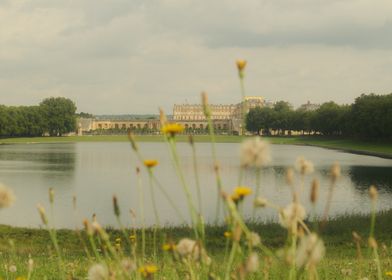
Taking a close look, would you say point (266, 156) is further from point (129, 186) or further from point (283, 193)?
point (129, 186)

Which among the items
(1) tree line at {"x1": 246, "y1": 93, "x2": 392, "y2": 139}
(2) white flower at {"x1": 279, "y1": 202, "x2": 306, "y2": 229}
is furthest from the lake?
(1) tree line at {"x1": 246, "y1": 93, "x2": 392, "y2": 139}

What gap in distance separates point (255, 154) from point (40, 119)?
443 ft

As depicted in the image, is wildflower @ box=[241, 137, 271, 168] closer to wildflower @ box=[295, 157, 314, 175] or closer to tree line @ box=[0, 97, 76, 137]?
wildflower @ box=[295, 157, 314, 175]

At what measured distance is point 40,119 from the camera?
132 metres

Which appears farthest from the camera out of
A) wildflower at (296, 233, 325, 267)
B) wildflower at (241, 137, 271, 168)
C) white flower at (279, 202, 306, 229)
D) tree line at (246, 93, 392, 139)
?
tree line at (246, 93, 392, 139)

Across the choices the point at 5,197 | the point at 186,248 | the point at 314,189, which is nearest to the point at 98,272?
the point at 186,248

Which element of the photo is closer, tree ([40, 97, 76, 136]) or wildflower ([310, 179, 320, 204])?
wildflower ([310, 179, 320, 204])

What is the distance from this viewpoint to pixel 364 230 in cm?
1579

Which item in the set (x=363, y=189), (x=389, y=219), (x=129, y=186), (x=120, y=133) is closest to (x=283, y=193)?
(x=363, y=189)

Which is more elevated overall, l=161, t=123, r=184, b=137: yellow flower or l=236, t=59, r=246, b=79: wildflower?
l=236, t=59, r=246, b=79: wildflower

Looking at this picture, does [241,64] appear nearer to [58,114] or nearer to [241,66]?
[241,66]

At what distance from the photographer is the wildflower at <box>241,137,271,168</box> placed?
203cm

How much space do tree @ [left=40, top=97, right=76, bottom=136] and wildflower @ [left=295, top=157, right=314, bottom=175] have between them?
5419 inches

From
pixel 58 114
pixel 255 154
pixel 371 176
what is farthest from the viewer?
pixel 58 114
